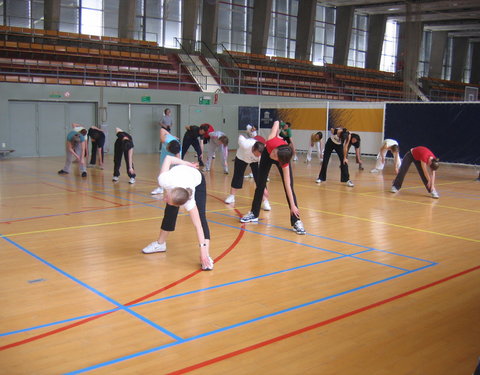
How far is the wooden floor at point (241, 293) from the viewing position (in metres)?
3.68

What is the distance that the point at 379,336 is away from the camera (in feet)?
13.4

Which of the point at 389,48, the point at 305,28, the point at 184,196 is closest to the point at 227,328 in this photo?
the point at 184,196

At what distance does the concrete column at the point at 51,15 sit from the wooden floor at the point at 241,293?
58.8ft

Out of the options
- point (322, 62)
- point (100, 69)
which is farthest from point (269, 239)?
point (322, 62)

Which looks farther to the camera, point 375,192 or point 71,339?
point 375,192

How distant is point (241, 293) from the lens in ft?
16.7

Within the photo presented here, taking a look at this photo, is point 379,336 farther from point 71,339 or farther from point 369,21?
point 369,21

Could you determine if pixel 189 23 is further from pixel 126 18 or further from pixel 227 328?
pixel 227 328

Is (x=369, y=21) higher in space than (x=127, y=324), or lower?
higher

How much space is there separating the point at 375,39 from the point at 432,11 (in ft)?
14.7

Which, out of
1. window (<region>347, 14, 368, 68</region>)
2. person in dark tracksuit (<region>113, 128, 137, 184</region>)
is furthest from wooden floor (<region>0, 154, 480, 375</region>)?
window (<region>347, 14, 368, 68</region>)

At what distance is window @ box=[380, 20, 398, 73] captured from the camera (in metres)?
41.1

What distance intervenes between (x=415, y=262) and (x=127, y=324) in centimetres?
371

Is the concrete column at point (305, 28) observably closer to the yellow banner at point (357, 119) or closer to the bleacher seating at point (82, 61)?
the bleacher seating at point (82, 61)
